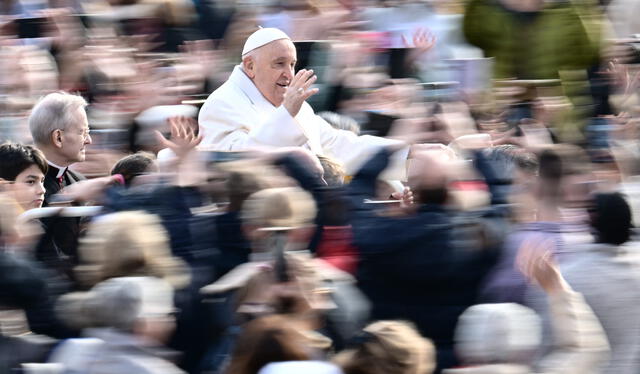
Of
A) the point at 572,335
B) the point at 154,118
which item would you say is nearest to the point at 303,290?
the point at 572,335

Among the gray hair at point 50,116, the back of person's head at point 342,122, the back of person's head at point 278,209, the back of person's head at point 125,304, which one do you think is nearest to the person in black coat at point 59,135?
the gray hair at point 50,116

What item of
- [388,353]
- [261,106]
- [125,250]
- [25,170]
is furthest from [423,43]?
[388,353]

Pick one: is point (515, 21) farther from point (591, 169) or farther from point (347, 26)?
point (591, 169)

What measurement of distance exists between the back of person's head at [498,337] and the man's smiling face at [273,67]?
3.17 meters

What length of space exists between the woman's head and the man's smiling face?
160 centimetres

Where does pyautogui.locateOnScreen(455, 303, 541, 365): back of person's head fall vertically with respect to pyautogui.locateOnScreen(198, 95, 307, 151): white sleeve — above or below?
below

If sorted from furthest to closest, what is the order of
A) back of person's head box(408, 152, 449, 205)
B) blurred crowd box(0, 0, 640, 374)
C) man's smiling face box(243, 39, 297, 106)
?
man's smiling face box(243, 39, 297, 106)
back of person's head box(408, 152, 449, 205)
blurred crowd box(0, 0, 640, 374)

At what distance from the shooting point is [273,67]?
7367mm

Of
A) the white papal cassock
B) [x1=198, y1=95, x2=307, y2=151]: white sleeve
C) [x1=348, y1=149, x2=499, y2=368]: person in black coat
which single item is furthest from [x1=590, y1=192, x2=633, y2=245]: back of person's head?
[x1=198, y1=95, x2=307, y2=151]: white sleeve

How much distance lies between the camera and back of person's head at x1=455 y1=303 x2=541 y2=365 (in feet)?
13.6

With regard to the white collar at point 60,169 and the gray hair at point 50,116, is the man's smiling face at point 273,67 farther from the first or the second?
the white collar at point 60,169

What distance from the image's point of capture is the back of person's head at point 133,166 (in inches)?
235

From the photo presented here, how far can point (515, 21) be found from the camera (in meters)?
7.64

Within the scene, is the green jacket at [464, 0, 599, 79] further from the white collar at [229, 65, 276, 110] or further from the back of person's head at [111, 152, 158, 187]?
the back of person's head at [111, 152, 158, 187]
